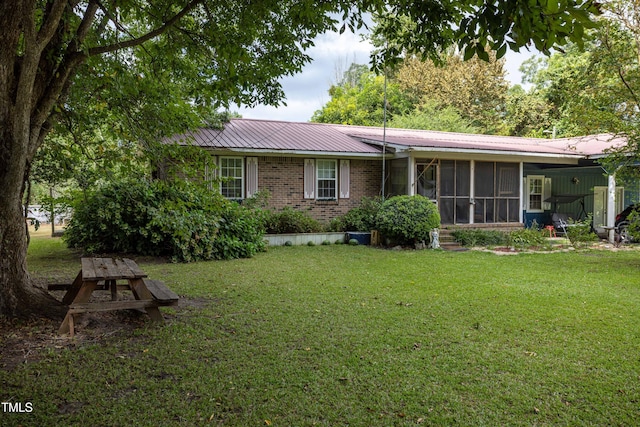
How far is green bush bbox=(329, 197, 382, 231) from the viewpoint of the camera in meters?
14.4

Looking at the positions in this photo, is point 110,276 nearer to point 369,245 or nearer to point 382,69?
point 382,69

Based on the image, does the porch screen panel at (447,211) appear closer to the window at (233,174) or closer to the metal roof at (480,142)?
the metal roof at (480,142)

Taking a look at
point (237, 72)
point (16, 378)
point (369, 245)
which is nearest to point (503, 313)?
point (237, 72)

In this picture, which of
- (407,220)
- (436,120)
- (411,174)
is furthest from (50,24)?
(436,120)

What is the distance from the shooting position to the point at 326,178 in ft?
50.8

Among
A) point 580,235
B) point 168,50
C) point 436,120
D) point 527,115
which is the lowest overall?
point 580,235

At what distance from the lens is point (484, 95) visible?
32500mm

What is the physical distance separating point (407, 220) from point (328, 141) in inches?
194

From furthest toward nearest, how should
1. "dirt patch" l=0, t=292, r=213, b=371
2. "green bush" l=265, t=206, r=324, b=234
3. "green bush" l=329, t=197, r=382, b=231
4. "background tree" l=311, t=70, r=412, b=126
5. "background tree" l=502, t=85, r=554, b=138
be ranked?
"background tree" l=311, t=70, r=412, b=126 → "background tree" l=502, t=85, r=554, b=138 → "green bush" l=329, t=197, r=382, b=231 → "green bush" l=265, t=206, r=324, b=234 → "dirt patch" l=0, t=292, r=213, b=371

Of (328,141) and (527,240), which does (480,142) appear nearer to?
(527,240)

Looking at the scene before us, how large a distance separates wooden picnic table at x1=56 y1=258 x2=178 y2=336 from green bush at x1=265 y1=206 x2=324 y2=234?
791cm

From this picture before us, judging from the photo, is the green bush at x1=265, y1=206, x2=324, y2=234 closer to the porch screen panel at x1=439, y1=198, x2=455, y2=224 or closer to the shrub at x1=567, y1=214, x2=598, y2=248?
the porch screen panel at x1=439, y1=198, x2=455, y2=224

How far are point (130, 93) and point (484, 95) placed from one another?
30567 millimetres

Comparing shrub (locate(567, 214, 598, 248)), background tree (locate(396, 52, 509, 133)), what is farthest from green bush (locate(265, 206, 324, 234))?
background tree (locate(396, 52, 509, 133))
